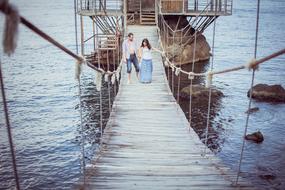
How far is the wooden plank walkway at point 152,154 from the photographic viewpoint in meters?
4.97

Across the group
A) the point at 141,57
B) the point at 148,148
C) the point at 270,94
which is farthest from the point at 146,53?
the point at 270,94

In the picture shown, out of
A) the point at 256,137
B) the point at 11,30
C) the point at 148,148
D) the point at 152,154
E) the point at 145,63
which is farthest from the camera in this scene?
the point at 256,137

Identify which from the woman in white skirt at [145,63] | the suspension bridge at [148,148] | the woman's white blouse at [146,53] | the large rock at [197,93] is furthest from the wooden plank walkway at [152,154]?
the large rock at [197,93]

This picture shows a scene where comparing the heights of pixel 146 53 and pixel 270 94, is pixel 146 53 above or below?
above

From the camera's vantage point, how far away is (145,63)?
37.2 feet

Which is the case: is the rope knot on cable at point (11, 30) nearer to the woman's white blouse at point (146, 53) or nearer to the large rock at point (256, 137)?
the woman's white blouse at point (146, 53)

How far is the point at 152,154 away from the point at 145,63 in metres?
→ 5.41

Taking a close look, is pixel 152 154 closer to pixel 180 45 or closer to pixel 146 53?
pixel 146 53

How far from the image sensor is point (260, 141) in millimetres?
13703

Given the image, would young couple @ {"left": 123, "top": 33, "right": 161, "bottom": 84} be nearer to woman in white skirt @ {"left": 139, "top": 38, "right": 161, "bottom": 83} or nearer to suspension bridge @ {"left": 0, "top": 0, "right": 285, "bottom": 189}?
woman in white skirt @ {"left": 139, "top": 38, "right": 161, "bottom": 83}

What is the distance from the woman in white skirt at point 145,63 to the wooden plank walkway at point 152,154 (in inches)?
56.9

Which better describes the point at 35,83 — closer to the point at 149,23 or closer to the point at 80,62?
the point at 149,23

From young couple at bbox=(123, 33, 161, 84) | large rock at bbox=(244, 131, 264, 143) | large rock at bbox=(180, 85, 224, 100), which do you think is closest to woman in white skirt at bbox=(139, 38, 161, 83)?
young couple at bbox=(123, 33, 161, 84)

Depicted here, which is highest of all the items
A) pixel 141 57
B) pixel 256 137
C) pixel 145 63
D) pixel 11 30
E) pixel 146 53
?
pixel 11 30
